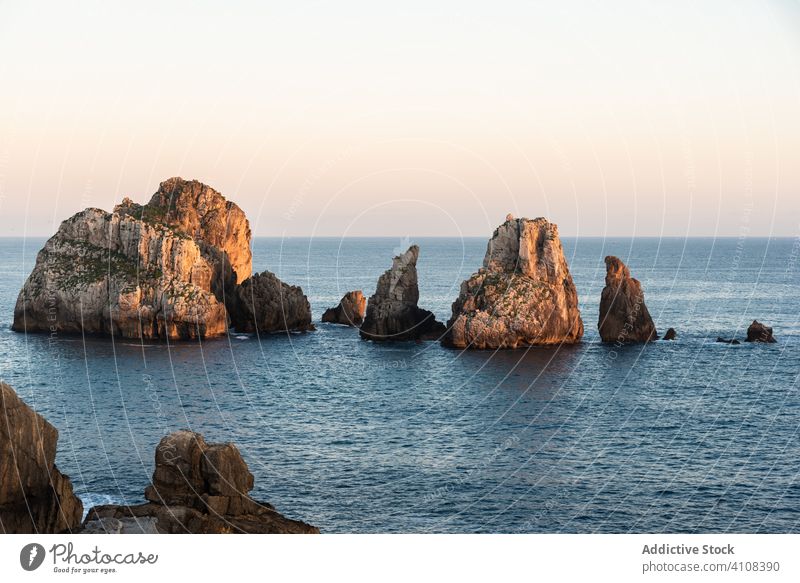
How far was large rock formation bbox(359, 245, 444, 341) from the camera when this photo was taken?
16000cm

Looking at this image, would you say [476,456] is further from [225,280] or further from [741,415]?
[225,280]

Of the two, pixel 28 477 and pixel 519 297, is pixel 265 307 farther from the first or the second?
pixel 28 477

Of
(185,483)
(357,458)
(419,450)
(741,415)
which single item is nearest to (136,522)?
(185,483)

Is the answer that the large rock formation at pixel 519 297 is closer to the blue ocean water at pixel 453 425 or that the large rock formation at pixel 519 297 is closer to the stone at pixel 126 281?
the blue ocean water at pixel 453 425

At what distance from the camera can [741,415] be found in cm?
10338

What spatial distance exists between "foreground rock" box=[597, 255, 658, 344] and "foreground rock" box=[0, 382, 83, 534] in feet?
353

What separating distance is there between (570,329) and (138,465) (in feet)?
289

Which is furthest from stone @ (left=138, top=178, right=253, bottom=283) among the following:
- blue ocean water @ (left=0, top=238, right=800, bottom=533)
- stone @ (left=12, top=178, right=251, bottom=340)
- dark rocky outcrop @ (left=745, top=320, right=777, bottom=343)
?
dark rocky outcrop @ (left=745, top=320, right=777, bottom=343)

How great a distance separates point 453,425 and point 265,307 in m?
76.3
